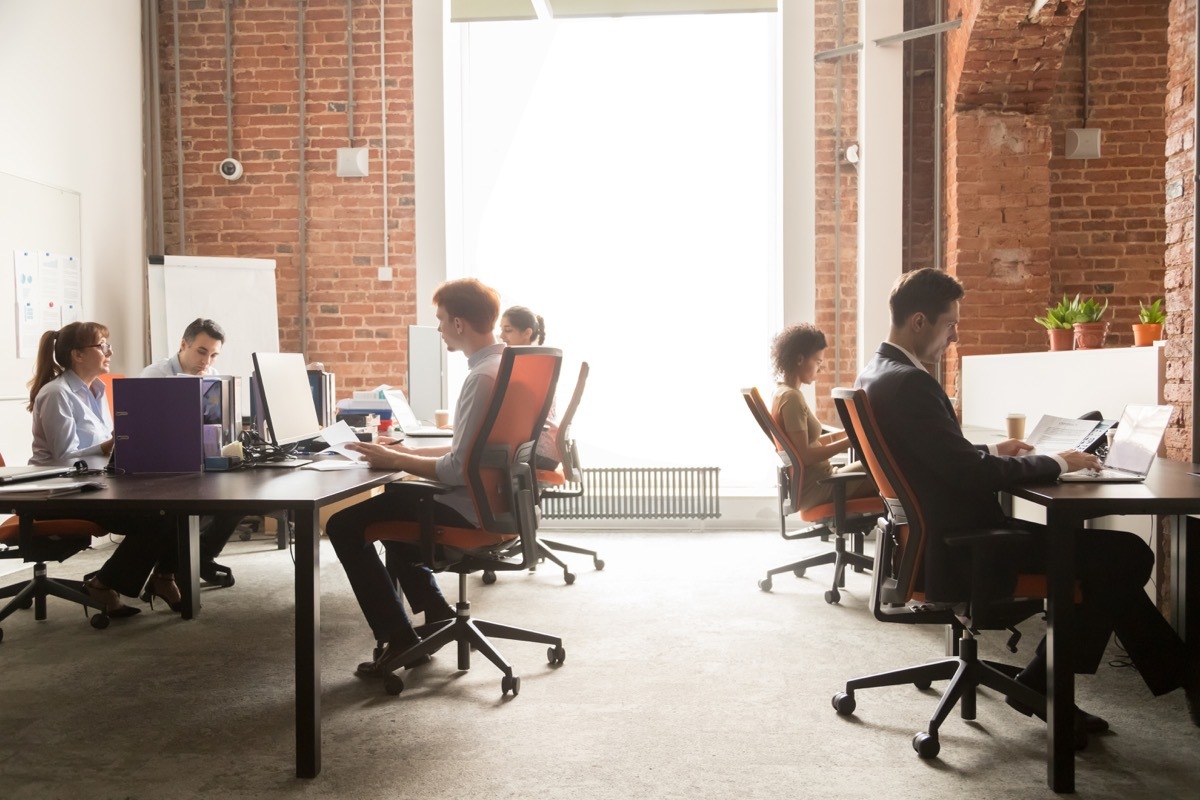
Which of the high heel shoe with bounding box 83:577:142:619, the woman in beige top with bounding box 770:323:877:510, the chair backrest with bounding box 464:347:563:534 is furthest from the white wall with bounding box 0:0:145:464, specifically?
the woman in beige top with bounding box 770:323:877:510

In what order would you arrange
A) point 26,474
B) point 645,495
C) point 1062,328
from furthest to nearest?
point 645,495, point 1062,328, point 26,474

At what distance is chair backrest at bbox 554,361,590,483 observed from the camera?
4.96m

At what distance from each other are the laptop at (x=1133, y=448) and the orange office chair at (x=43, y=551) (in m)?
3.60

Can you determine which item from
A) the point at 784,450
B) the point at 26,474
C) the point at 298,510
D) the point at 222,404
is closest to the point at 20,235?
the point at 222,404

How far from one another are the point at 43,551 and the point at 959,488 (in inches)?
134

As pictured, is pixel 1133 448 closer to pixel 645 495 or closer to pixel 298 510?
pixel 298 510

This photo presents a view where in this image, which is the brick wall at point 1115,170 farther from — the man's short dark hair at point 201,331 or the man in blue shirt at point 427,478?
the man's short dark hair at point 201,331

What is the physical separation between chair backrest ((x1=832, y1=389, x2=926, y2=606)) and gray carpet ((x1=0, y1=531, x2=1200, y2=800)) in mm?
454

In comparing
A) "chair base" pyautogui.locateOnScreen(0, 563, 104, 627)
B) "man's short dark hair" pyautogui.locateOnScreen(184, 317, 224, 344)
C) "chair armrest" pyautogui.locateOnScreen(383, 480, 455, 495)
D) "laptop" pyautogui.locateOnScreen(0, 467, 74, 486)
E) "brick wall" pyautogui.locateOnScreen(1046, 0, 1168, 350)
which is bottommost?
"chair base" pyautogui.locateOnScreen(0, 563, 104, 627)

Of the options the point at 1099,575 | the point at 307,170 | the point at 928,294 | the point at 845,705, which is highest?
the point at 307,170

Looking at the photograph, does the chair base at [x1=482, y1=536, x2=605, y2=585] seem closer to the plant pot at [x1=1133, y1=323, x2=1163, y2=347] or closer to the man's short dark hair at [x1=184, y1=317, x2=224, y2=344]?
the man's short dark hair at [x1=184, y1=317, x2=224, y2=344]

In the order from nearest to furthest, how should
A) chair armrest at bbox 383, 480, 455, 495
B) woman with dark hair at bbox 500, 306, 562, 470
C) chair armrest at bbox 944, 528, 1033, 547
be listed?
chair armrest at bbox 944, 528, 1033, 547, chair armrest at bbox 383, 480, 455, 495, woman with dark hair at bbox 500, 306, 562, 470

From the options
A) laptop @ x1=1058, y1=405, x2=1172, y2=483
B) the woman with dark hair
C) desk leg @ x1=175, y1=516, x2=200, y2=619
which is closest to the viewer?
laptop @ x1=1058, y1=405, x2=1172, y2=483

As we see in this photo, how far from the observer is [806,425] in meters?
4.34
